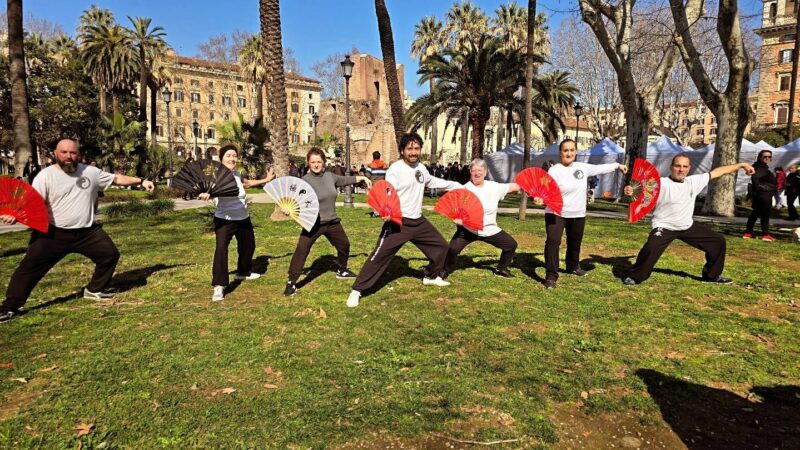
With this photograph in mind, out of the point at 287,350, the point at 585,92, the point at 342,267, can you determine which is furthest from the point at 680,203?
the point at 585,92

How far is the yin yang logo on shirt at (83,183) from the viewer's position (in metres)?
5.22

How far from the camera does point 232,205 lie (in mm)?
5918

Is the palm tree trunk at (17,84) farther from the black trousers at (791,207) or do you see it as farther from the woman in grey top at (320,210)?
the black trousers at (791,207)

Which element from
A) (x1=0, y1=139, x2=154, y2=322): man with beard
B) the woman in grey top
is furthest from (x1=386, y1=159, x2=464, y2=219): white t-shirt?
(x1=0, y1=139, x2=154, y2=322): man with beard

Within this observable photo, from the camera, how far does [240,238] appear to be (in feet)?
20.4

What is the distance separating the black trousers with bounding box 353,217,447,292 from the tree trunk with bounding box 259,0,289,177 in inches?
309

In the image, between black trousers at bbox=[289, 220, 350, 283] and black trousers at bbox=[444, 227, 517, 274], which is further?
black trousers at bbox=[444, 227, 517, 274]

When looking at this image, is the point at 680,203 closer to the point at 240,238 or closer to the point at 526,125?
the point at 240,238

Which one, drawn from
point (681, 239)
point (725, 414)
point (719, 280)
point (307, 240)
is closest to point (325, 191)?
point (307, 240)

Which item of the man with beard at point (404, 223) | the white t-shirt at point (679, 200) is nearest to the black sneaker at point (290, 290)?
the man with beard at point (404, 223)

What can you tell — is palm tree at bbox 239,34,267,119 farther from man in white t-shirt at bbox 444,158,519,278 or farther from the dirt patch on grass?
the dirt patch on grass

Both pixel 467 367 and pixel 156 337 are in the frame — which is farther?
pixel 156 337

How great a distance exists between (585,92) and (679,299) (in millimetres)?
33493

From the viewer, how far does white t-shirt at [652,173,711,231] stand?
615cm
